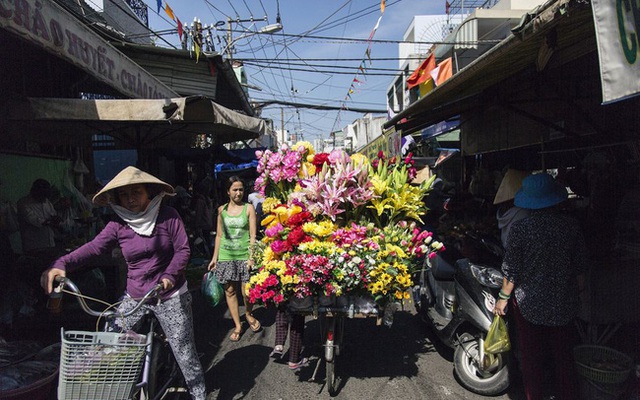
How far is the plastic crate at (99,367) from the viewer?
7.53 ft

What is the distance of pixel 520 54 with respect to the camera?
11.7 feet

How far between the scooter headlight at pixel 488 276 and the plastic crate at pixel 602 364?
722 millimetres

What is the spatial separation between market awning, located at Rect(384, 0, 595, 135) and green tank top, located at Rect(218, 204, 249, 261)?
107 inches

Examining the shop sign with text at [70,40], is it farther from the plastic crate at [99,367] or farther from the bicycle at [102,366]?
the plastic crate at [99,367]

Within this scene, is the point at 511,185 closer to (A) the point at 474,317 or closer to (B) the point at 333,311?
(A) the point at 474,317

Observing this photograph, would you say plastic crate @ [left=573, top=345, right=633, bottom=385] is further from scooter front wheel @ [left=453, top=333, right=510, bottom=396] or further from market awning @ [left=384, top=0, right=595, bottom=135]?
market awning @ [left=384, top=0, right=595, bottom=135]

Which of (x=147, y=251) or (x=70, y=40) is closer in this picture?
(x=147, y=251)

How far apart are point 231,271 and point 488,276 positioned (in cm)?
277

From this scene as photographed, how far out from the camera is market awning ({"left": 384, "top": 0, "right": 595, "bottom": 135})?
7.81 ft

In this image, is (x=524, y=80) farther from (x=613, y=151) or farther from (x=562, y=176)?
(x=562, y=176)

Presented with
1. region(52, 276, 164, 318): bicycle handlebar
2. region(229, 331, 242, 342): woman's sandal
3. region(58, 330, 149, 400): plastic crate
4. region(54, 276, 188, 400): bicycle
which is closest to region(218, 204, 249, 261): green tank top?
region(229, 331, 242, 342): woman's sandal

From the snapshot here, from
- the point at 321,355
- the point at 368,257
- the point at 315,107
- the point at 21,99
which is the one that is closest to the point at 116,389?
the point at 368,257

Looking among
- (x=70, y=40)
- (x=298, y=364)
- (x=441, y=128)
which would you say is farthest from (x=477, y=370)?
(x=441, y=128)

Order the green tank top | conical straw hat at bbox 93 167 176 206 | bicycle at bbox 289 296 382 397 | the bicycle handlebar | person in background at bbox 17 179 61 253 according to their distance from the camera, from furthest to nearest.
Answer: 1. person in background at bbox 17 179 61 253
2. the green tank top
3. bicycle at bbox 289 296 382 397
4. conical straw hat at bbox 93 167 176 206
5. the bicycle handlebar
